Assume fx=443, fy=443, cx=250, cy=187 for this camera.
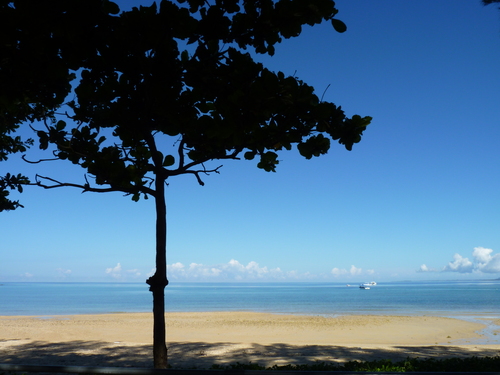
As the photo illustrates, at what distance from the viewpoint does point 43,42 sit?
13.2 ft

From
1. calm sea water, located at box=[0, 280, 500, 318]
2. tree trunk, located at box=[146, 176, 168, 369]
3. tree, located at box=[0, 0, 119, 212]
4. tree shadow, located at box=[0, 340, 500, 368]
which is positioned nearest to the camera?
tree, located at box=[0, 0, 119, 212]

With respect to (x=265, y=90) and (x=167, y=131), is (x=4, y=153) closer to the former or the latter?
(x=167, y=131)

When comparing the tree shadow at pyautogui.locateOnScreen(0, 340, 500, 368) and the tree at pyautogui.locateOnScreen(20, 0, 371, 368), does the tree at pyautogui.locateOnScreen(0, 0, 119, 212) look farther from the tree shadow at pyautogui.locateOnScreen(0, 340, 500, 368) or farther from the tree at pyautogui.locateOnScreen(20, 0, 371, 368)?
the tree shadow at pyautogui.locateOnScreen(0, 340, 500, 368)

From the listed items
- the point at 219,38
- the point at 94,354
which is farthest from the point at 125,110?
the point at 94,354

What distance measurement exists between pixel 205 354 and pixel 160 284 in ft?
26.1

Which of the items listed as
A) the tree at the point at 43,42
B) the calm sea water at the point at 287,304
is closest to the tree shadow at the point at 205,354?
the tree at the point at 43,42

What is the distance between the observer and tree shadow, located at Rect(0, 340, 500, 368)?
11.4 metres

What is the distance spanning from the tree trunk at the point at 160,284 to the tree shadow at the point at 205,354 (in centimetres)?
544

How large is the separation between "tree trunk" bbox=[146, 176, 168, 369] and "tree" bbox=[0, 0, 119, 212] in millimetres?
1923

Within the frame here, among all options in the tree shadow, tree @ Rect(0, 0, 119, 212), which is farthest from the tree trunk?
the tree shadow

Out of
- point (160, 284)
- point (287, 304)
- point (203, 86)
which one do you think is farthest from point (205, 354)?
point (287, 304)

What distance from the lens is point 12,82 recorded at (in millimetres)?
4336

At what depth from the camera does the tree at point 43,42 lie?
386 cm

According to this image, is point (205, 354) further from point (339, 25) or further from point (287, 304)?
point (287, 304)
